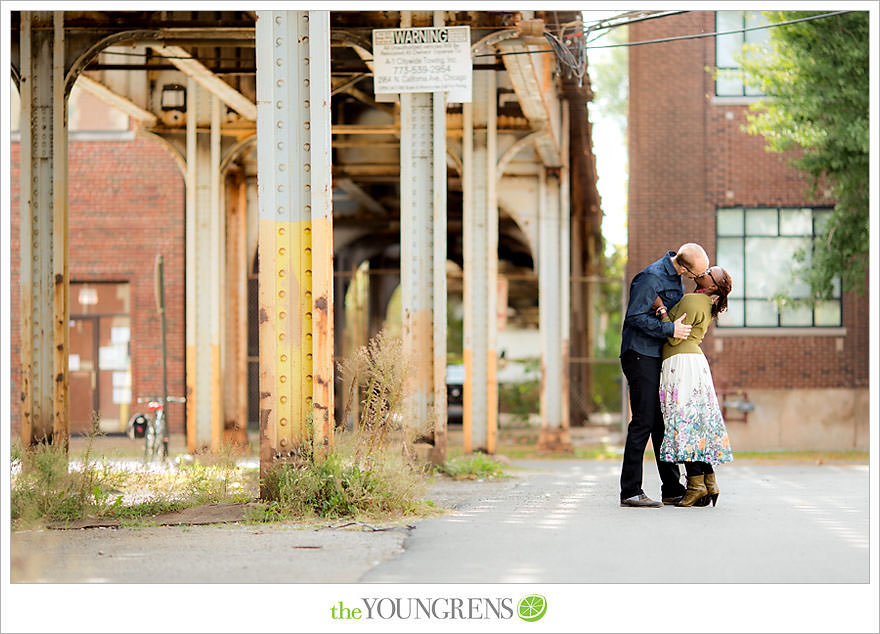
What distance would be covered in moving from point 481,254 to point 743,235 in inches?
270

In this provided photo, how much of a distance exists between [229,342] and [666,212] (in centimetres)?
848

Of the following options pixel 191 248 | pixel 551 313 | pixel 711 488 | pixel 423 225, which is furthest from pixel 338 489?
pixel 551 313

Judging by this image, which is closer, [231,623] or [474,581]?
[231,623]

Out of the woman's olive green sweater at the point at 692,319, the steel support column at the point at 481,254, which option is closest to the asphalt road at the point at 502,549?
the woman's olive green sweater at the point at 692,319

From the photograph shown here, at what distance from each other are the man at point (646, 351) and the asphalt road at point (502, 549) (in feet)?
1.24

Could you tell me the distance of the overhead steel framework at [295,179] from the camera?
28.0 feet

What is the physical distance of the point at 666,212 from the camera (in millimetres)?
23016

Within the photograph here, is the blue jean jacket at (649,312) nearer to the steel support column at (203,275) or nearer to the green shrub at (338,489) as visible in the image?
the green shrub at (338,489)

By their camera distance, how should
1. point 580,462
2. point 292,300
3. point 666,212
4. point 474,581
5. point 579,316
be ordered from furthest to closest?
point 579,316, point 666,212, point 580,462, point 292,300, point 474,581

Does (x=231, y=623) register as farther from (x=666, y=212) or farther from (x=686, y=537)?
(x=666, y=212)

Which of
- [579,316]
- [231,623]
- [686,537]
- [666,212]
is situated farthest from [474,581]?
[579,316]

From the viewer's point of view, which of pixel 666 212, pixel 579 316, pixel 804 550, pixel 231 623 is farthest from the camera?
pixel 579 316

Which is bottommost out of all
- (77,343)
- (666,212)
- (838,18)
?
(77,343)

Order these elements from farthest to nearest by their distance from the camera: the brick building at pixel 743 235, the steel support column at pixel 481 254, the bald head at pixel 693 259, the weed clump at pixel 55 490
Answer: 1. the brick building at pixel 743 235
2. the steel support column at pixel 481 254
3. the bald head at pixel 693 259
4. the weed clump at pixel 55 490
